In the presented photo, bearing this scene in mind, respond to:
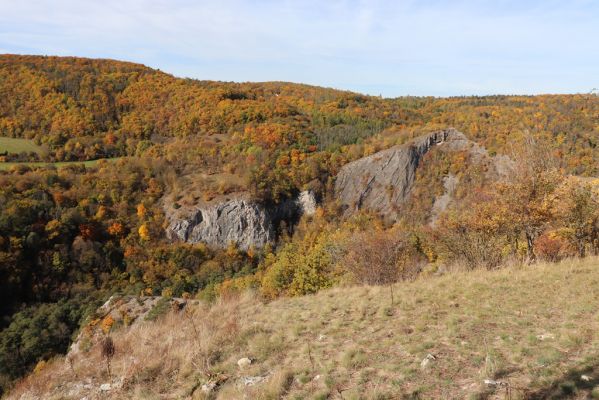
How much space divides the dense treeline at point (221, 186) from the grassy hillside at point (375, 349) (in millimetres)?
3977

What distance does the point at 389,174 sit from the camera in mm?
84438

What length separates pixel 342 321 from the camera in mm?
8992

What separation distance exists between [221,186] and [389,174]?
36.9 meters

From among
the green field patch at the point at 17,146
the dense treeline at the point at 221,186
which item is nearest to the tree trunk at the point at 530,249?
the dense treeline at the point at 221,186

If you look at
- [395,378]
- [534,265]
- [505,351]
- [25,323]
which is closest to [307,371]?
[395,378]

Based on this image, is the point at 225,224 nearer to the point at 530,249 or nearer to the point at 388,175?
the point at 388,175

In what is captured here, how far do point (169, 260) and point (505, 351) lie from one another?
68.6 metres

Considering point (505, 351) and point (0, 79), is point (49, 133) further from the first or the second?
point (505, 351)

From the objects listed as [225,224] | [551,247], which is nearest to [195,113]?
[225,224]

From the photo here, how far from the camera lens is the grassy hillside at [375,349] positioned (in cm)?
571

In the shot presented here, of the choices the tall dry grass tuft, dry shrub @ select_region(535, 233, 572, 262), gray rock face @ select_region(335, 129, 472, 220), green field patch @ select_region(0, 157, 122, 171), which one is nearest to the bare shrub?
dry shrub @ select_region(535, 233, 572, 262)

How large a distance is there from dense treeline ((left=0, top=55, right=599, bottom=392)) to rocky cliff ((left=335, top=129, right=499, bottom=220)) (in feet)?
9.01

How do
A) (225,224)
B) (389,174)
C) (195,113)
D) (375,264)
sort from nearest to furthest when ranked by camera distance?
(375,264) → (225,224) → (389,174) → (195,113)

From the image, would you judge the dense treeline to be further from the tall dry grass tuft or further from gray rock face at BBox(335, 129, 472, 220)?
the tall dry grass tuft
